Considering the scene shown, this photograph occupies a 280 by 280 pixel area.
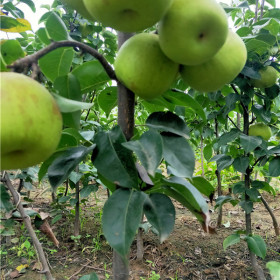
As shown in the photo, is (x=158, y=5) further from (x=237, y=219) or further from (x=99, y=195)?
(x=99, y=195)

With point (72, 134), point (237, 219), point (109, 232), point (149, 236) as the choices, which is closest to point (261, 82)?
point (72, 134)

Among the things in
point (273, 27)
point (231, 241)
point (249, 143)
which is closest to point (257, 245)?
point (231, 241)

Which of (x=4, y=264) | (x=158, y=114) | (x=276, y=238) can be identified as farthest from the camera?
(x=276, y=238)

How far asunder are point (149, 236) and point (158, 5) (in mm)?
2322

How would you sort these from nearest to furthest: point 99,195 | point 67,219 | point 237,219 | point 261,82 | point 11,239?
point 261,82 → point 11,239 → point 67,219 → point 237,219 → point 99,195

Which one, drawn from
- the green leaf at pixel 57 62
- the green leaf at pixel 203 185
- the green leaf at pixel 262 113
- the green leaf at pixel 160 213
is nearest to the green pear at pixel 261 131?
the green leaf at pixel 262 113

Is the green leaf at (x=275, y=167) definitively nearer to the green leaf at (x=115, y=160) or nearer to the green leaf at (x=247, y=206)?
the green leaf at (x=247, y=206)

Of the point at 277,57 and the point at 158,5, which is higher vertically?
the point at 158,5

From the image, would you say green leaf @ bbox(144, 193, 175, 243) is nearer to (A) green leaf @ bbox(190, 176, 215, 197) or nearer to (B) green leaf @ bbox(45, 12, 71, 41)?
(A) green leaf @ bbox(190, 176, 215, 197)

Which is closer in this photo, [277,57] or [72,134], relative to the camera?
[72,134]

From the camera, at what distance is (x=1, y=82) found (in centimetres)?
44

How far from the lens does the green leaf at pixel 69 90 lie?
0.66 metres

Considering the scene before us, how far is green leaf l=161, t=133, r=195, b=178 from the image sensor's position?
644mm

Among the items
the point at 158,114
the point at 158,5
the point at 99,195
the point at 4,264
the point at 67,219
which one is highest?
the point at 158,5
